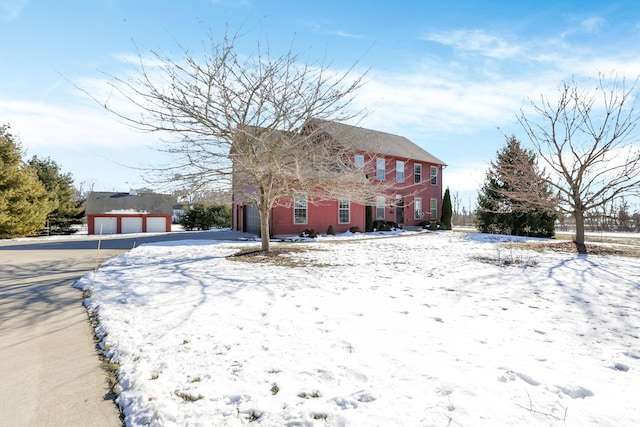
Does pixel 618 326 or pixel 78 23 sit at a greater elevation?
pixel 78 23

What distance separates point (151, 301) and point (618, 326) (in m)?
6.63

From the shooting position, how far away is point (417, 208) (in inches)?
996

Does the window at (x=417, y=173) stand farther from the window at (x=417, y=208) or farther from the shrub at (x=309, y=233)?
the shrub at (x=309, y=233)

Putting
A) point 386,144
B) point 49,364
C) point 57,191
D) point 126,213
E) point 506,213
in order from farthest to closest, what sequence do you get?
point 126,213 < point 57,191 < point 386,144 < point 506,213 < point 49,364

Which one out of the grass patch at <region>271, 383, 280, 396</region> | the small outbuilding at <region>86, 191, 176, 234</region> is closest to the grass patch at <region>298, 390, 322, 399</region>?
the grass patch at <region>271, 383, 280, 396</region>

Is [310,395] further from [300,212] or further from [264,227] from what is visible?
[300,212]

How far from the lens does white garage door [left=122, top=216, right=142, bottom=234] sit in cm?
2595

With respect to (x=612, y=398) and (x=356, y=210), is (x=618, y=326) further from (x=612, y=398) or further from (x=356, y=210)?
(x=356, y=210)

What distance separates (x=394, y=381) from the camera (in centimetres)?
257

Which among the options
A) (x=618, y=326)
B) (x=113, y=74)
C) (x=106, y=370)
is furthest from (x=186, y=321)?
(x=113, y=74)

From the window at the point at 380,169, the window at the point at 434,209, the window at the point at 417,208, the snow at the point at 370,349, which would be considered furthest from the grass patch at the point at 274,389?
the window at the point at 434,209

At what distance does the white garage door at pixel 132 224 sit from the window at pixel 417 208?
2326cm

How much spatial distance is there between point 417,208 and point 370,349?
23.4 metres

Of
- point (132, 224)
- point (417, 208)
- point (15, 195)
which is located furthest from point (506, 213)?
point (15, 195)
